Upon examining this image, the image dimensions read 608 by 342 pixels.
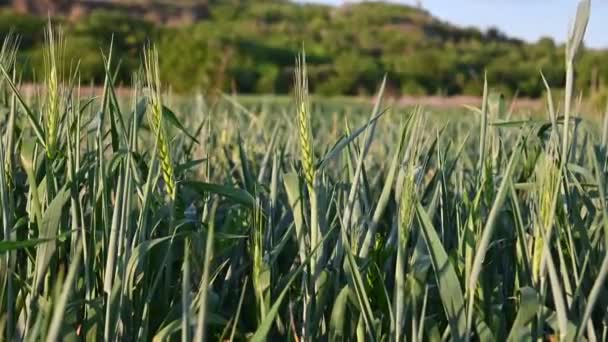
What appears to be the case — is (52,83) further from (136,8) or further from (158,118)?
(136,8)

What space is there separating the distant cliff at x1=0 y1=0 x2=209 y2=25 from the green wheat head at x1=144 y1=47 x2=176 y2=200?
1748cm

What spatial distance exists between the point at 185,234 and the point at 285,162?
67 cm

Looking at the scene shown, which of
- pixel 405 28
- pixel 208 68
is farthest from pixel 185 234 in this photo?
pixel 405 28

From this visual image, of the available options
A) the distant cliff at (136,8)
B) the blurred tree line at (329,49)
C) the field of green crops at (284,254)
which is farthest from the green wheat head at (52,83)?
the distant cliff at (136,8)

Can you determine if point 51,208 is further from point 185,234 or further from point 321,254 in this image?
point 321,254

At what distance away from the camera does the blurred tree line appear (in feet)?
37.3

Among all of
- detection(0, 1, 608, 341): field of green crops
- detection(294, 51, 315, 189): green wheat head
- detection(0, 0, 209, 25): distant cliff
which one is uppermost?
detection(0, 0, 209, 25): distant cliff

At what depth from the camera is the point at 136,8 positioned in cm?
2095

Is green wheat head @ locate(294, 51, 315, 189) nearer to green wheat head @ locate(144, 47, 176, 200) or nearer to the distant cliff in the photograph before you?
green wheat head @ locate(144, 47, 176, 200)

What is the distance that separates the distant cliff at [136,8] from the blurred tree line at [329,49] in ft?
1.88

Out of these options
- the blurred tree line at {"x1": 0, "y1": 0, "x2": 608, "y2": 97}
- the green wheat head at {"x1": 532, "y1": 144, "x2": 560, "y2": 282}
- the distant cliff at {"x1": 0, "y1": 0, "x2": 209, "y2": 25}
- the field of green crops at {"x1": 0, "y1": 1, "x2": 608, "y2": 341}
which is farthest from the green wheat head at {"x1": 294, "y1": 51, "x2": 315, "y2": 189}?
the distant cliff at {"x1": 0, "y1": 0, "x2": 209, "y2": 25}

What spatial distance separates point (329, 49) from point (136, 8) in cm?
598

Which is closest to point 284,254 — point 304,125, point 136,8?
point 304,125

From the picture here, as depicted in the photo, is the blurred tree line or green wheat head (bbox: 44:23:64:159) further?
the blurred tree line
